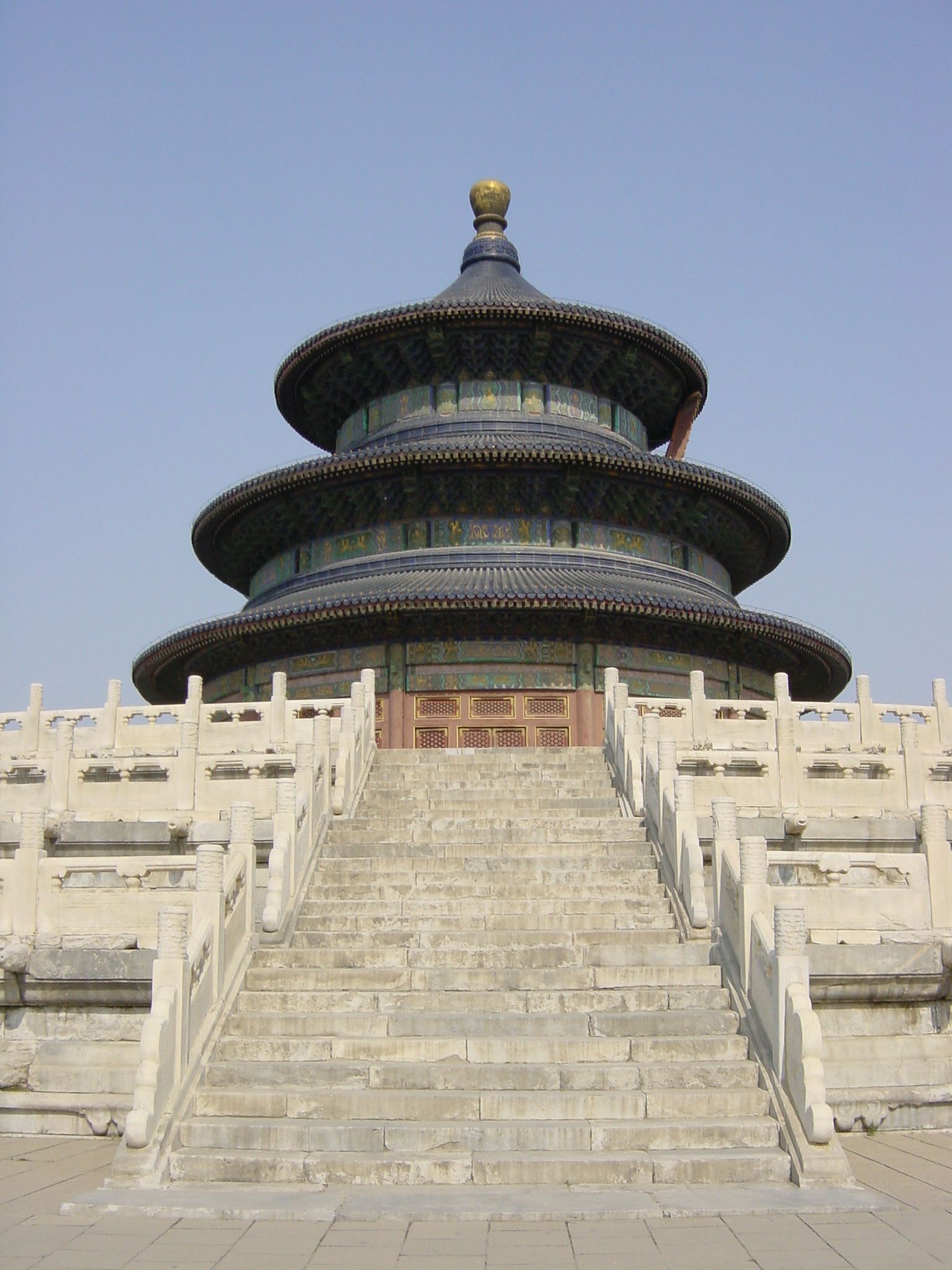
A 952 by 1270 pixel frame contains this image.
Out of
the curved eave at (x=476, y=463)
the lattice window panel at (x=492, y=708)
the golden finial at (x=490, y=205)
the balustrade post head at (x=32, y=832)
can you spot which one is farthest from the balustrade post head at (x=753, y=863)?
the golden finial at (x=490, y=205)

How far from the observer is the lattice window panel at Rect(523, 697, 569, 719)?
26.8 m

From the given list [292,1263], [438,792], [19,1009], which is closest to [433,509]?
[438,792]

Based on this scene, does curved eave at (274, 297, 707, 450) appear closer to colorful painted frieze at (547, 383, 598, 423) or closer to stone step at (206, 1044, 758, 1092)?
colorful painted frieze at (547, 383, 598, 423)

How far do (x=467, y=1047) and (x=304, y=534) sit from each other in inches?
918

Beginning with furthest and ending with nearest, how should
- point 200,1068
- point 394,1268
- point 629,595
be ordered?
point 629,595 < point 200,1068 < point 394,1268

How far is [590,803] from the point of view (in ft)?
52.5

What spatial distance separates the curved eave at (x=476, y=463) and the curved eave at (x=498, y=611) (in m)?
3.79

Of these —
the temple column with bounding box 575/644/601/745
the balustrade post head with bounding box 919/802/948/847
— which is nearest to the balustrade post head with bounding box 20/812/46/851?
the balustrade post head with bounding box 919/802/948/847

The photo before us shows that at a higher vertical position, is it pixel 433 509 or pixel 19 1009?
pixel 433 509

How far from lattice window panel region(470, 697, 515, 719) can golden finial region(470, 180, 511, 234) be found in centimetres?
1962

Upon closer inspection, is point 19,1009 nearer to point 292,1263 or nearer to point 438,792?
point 292,1263

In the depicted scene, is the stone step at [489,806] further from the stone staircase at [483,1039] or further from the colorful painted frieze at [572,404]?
the colorful painted frieze at [572,404]

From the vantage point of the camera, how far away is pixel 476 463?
2898 centimetres

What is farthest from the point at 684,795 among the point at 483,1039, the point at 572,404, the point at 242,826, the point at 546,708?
the point at 572,404
